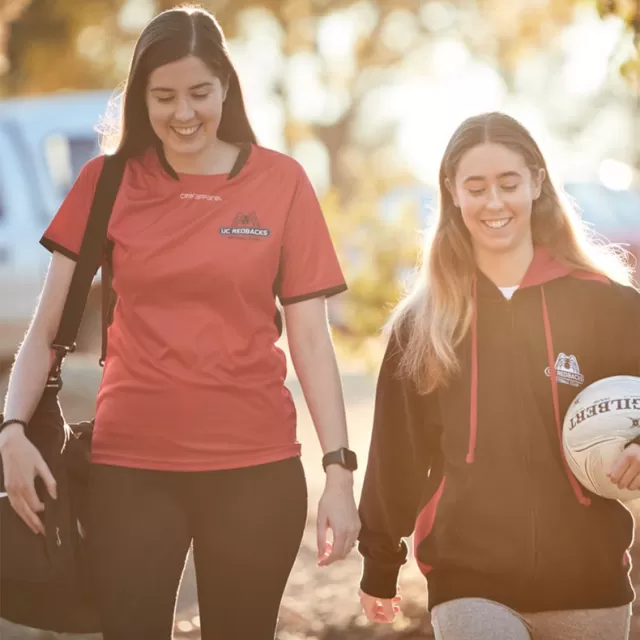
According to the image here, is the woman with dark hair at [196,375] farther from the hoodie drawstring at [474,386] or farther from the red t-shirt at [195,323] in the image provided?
the hoodie drawstring at [474,386]

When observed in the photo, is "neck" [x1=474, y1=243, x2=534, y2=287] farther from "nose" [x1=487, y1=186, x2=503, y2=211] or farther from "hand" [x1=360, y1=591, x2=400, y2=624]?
"hand" [x1=360, y1=591, x2=400, y2=624]

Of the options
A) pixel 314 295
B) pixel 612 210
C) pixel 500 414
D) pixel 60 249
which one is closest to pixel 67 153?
pixel 612 210

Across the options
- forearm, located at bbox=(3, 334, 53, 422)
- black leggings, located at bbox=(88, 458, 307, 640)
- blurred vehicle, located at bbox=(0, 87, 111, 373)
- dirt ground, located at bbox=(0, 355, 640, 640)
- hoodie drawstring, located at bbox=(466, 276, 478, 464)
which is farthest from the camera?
blurred vehicle, located at bbox=(0, 87, 111, 373)

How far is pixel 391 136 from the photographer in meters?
35.8

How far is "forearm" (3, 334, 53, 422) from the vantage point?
3.53 meters

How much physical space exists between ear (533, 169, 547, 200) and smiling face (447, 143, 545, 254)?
0.02 meters

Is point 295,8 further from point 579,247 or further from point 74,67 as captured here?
point 579,247

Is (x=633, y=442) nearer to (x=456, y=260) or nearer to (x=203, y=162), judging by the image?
Result: (x=456, y=260)

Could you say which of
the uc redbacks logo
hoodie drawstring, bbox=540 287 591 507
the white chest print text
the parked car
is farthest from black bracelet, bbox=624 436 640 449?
the parked car

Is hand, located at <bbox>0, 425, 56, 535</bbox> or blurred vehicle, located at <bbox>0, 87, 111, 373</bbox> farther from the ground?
blurred vehicle, located at <bbox>0, 87, 111, 373</bbox>

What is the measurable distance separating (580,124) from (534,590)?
127 feet

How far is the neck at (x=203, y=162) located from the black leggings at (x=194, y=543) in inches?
32.8

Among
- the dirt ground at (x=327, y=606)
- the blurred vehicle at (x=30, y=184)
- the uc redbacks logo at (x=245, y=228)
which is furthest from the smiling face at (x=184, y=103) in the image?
the blurred vehicle at (x=30, y=184)

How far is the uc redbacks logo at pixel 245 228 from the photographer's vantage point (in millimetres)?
3512
